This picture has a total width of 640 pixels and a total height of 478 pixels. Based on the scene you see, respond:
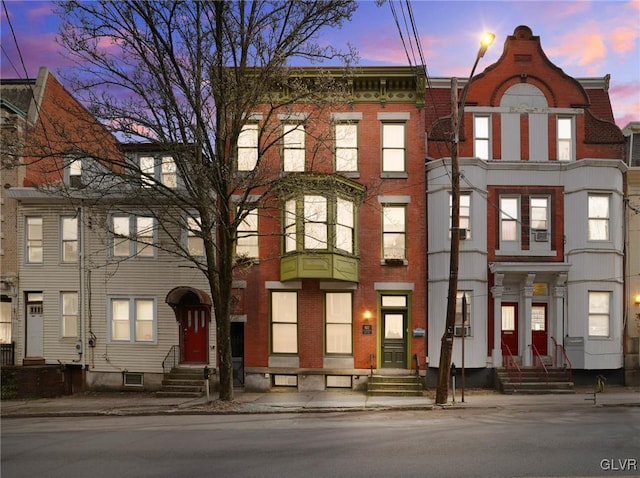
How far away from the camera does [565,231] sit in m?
22.0

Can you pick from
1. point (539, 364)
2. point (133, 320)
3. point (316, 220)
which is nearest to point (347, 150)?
point (316, 220)

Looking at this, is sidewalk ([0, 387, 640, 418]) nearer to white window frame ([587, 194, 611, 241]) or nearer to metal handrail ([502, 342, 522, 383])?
metal handrail ([502, 342, 522, 383])

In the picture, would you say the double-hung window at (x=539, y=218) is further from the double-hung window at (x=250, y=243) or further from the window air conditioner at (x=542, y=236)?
the double-hung window at (x=250, y=243)

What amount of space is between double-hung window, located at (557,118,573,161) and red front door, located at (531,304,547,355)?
5772 millimetres

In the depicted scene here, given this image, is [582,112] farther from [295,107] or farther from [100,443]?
[100,443]

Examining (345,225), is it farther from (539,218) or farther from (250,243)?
(539,218)

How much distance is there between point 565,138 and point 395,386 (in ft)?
37.6

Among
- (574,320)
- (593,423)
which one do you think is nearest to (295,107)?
(574,320)

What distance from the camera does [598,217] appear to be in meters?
21.9

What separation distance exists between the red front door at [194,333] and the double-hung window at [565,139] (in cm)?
1483

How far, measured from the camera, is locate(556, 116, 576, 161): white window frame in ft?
73.9

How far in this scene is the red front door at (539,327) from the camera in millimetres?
22141

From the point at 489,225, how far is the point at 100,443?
1539 cm

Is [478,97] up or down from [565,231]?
up
